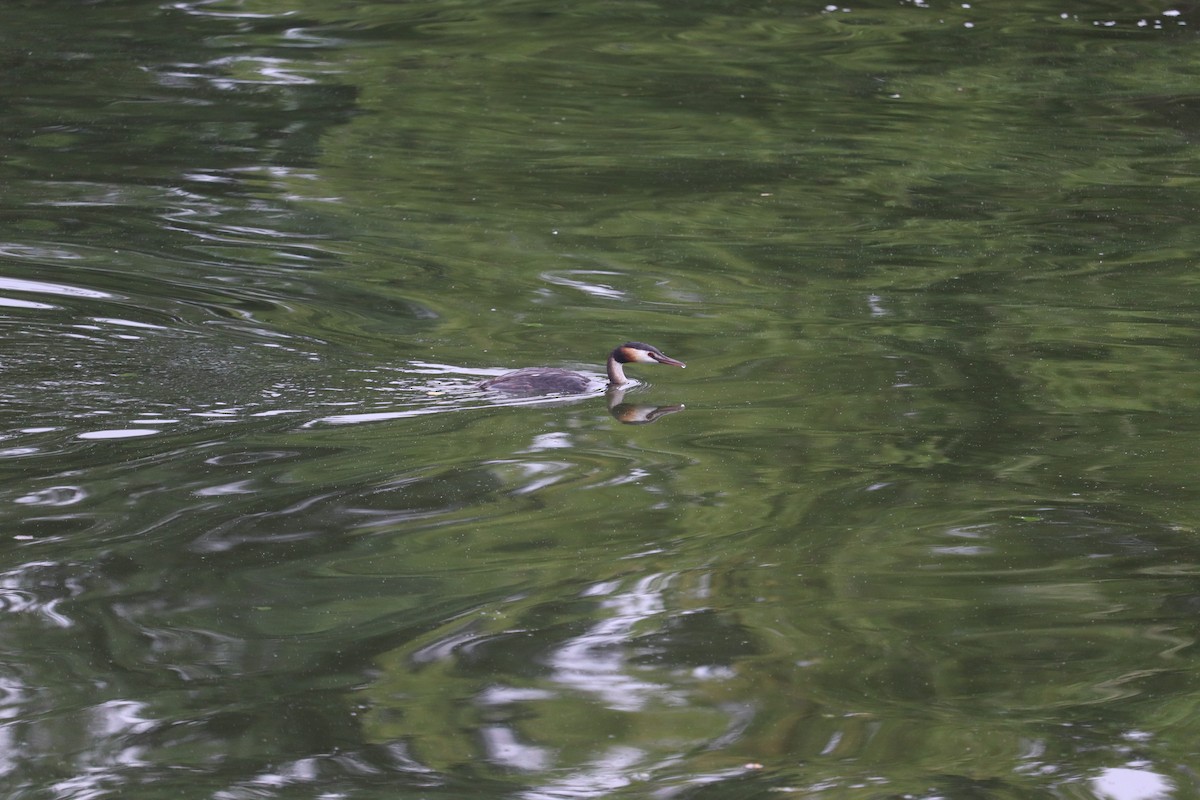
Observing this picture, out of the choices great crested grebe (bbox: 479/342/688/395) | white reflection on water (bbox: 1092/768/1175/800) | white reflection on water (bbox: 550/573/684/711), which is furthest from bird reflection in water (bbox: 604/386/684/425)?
white reflection on water (bbox: 1092/768/1175/800)

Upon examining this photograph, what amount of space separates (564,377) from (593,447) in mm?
1009

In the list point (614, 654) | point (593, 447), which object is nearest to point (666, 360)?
Result: point (593, 447)

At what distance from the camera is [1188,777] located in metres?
5.32

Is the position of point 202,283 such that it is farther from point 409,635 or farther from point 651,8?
point 651,8

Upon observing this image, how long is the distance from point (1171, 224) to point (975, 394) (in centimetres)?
552

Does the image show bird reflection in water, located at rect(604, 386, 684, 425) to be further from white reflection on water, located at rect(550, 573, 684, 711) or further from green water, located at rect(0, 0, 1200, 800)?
white reflection on water, located at rect(550, 573, 684, 711)

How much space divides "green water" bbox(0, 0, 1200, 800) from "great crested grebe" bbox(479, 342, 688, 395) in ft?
0.45

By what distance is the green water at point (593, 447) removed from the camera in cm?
548

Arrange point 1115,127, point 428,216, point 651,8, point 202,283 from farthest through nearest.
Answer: point 651,8
point 1115,127
point 428,216
point 202,283

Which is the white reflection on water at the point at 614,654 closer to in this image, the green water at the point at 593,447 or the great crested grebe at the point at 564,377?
the green water at the point at 593,447

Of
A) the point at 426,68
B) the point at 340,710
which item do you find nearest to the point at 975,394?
the point at 340,710

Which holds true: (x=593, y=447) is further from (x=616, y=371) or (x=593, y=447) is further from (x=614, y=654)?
(x=614, y=654)

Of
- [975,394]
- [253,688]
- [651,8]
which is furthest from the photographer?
[651,8]

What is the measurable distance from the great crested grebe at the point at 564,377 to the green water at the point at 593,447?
136 millimetres
